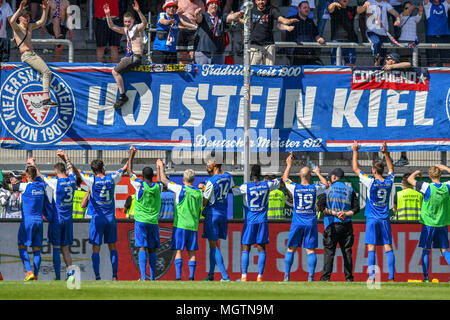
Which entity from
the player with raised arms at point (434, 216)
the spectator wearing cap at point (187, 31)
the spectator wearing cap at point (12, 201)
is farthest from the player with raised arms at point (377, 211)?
the spectator wearing cap at point (12, 201)

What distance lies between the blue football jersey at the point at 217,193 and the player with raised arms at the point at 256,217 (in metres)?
0.30

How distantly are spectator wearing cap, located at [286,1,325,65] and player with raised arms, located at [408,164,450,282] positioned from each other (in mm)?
Result: 4334

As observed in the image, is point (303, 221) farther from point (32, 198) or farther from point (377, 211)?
point (32, 198)

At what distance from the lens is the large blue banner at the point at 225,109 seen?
17.9 metres

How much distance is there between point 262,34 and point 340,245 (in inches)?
202

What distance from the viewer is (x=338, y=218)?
15602 millimetres

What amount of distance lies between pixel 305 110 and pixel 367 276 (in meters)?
3.79

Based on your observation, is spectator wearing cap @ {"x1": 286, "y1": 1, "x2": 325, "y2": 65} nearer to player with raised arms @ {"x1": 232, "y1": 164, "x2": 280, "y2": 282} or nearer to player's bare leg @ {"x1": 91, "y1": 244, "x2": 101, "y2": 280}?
player with raised arms @ {"x1": 232, "y1": 164, "x2": 280, "y2": 282}

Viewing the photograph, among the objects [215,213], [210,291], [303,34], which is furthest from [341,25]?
[210,291]

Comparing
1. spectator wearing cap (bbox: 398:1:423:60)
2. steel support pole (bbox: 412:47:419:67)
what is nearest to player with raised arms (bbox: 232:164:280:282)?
steel support pole (bbox: 412:47:419:67)

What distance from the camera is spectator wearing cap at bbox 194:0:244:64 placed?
729 inches

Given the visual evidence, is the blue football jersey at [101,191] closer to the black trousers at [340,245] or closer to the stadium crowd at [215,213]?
the stadium crowd at [215,213]
